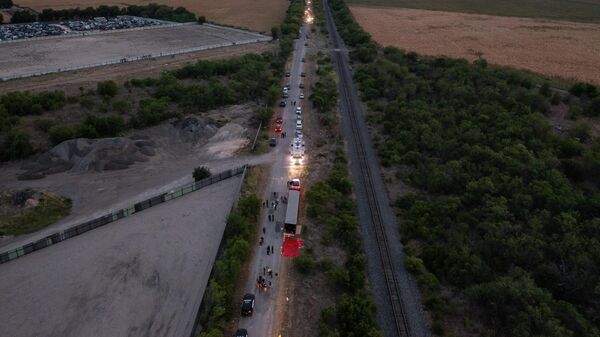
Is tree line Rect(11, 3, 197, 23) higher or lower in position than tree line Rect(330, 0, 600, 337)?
higher

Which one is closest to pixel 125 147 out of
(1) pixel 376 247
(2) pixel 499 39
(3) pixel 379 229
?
(3) pixel 379 229

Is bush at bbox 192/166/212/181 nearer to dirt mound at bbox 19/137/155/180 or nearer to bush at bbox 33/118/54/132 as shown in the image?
dirt mound at bbox 19/137/155/180

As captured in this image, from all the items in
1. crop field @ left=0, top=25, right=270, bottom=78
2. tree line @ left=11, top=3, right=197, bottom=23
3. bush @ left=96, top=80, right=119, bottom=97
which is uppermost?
tree line @ left=11, top=3, right=197, bottom=23

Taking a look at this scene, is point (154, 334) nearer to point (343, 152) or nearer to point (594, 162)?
point (343, 152)

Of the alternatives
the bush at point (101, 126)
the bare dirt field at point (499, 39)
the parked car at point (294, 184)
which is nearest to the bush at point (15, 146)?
the bush at point (101, 126)

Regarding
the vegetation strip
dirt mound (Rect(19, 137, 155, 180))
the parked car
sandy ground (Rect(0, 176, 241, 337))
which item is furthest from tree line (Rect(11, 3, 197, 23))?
sandy ground (Rect(0, 176, 241, 337))

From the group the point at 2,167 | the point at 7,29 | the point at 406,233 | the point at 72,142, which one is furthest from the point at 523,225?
the point at 7,29
